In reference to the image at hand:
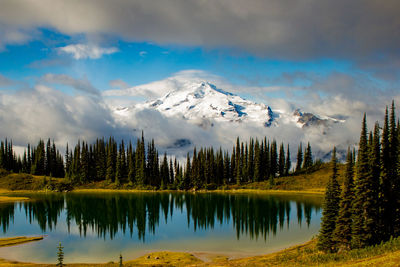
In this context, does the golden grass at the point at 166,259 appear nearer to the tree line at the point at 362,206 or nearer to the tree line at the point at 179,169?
the tree line at the point at 362,206

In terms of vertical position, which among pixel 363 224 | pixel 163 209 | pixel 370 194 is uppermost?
pixel 370 194

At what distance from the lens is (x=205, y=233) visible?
69938mm

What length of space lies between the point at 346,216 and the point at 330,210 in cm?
253

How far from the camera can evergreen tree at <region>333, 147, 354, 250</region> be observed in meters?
43.8

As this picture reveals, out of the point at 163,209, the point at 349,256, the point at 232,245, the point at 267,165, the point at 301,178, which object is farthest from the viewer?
the point at 267,165

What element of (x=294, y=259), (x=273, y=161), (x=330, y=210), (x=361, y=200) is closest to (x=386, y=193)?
(x=361, y=200)

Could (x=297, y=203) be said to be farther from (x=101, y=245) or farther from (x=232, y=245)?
(x=101, y=245)

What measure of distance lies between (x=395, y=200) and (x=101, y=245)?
167 ft

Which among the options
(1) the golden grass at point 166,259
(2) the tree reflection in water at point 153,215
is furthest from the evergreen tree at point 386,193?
(1) the golden grass at point 166,259

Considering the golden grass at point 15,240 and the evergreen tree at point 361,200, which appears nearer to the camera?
the evergreen tree at point 361,200

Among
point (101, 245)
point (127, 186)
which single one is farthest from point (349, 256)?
point (127, 186)

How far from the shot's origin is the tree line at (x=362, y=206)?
43875 mm

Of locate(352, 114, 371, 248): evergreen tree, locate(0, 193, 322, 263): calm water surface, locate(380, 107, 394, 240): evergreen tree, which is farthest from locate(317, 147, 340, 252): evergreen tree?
locate(0, 193, 322, 263): calm water surface

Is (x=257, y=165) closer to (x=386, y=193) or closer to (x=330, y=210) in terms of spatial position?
(x=386, y=193)
